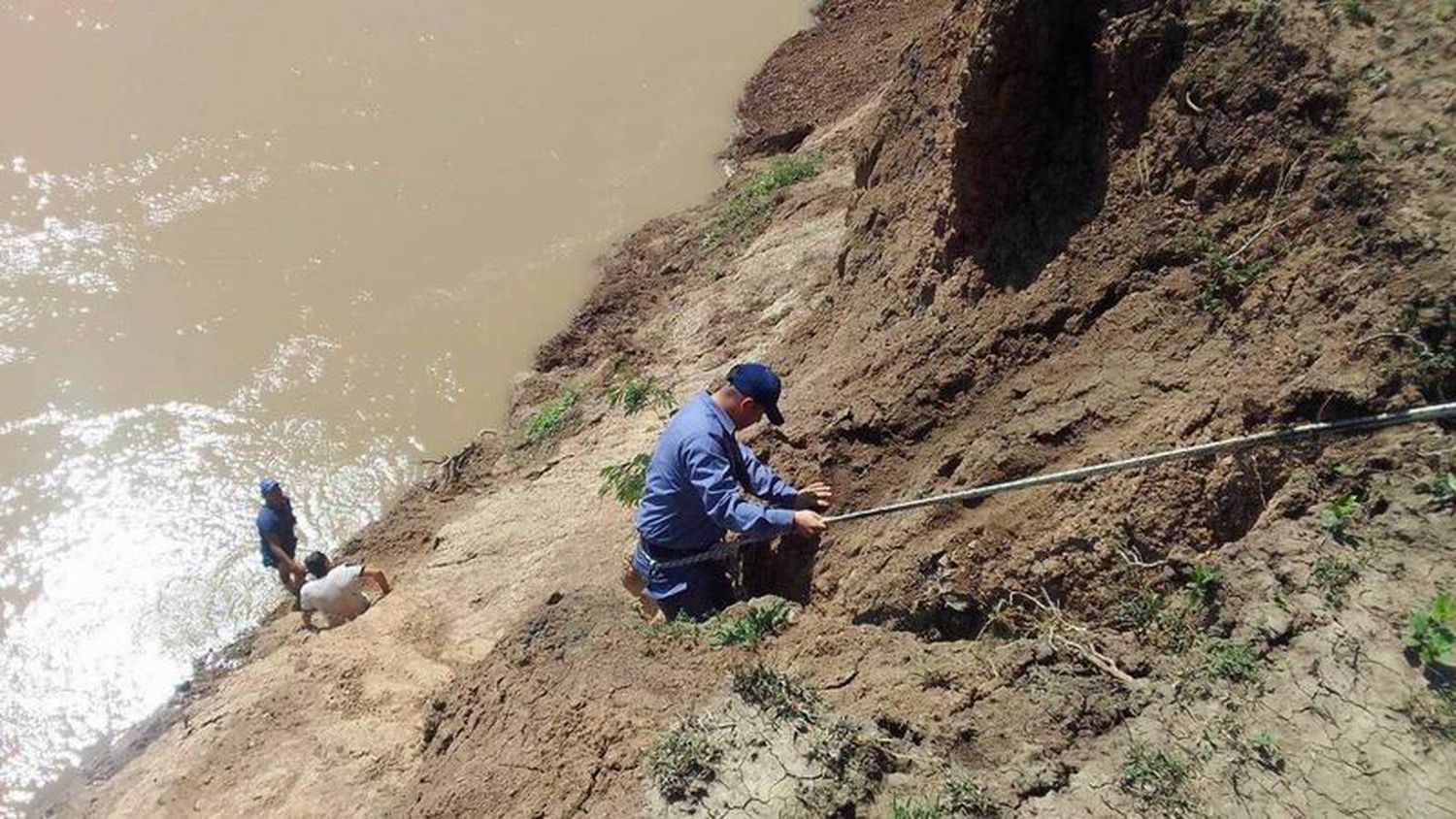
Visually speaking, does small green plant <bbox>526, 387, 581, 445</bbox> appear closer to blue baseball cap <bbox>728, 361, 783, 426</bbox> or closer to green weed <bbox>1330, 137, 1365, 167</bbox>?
blue baseball cap <bbox>728, 361, 783, 426</bbox>

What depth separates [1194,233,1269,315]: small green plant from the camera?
14.5 ft

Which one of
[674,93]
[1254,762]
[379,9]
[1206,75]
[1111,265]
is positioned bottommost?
[1254,762]

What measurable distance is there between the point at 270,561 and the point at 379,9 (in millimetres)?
9205

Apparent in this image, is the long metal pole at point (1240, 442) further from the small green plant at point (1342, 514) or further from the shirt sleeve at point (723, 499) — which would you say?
the shirt sleeve at point (723, 499)

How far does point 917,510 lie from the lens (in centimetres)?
500

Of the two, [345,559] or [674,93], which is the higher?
[674,93]

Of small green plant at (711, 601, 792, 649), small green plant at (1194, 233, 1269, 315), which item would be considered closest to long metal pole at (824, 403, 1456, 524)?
small green plant at (1194, 233, 1269, 315)

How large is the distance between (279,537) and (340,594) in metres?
1.19

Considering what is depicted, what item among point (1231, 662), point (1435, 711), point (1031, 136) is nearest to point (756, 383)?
point (1031, 136)

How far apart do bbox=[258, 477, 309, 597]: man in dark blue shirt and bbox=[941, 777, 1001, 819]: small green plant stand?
6.25 m

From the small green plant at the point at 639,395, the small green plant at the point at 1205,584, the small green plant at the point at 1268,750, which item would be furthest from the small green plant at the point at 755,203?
the small green plant at the point at 1268,750

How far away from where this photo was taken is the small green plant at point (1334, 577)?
11.6ft

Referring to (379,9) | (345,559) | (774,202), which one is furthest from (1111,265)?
(379,9)

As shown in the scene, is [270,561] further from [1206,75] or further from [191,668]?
[1206,75]
